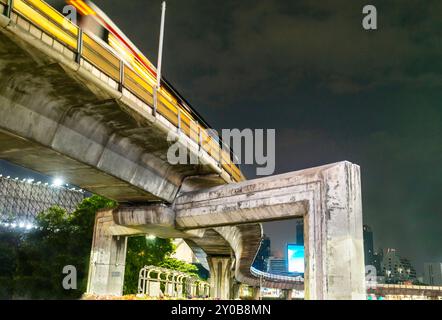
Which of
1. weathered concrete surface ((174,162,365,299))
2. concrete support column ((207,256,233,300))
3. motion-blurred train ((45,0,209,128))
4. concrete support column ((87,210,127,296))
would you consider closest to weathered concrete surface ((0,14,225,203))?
motion-blurred train ((45,0,209,128))

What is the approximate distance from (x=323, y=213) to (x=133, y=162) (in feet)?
25.4

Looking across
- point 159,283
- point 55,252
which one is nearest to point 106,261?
point 159,283

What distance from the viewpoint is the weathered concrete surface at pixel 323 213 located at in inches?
512

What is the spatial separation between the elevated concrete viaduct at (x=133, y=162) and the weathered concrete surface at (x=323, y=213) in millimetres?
33

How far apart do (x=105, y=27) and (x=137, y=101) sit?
6.44 m

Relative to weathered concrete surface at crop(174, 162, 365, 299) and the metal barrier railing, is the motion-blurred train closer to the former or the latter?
weathered concrete surface at crop(174, 162, 365, 299)

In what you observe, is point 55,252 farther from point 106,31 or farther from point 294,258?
point 294,258

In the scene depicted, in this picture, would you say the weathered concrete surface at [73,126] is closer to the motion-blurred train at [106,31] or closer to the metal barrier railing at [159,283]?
the motion-blurred train at [106,31]

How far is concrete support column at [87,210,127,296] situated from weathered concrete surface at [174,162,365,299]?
887 centimetres

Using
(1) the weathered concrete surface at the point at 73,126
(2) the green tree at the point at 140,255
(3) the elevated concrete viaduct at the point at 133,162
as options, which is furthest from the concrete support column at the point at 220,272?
(1) the weathered concrete surface at the point at 73,126

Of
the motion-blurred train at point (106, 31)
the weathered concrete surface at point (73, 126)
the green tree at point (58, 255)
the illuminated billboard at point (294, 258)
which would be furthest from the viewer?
the illuminated billboard at point (294, 258)

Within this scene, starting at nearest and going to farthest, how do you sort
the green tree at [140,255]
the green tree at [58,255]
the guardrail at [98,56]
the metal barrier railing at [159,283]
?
the guardrail at [98,56], the metal barrier railing at [159,283], the green tree at [58,255], the green tree at [140,255]

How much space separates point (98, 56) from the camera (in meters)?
12.7
